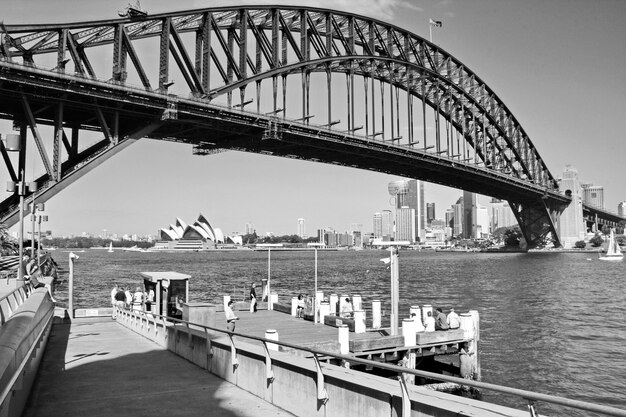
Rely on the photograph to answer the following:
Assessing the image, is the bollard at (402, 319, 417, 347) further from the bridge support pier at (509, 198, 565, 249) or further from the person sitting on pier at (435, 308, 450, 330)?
the bridge support pier at (509, 198, 565, 249)

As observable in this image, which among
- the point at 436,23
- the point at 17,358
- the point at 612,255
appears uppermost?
the point at 436,23

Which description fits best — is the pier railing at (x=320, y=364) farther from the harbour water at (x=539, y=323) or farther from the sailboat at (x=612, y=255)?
the sailboat at (x=612, y=255)

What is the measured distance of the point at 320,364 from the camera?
8883 mm

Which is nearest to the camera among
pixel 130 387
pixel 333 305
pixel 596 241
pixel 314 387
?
pixel 314 387

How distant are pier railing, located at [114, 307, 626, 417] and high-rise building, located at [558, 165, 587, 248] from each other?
148 metres

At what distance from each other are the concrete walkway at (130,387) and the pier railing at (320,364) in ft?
1.95

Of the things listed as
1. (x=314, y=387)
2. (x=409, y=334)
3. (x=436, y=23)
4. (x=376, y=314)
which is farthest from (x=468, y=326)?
(x=436, y=23)

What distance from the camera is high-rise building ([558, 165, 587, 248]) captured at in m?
155

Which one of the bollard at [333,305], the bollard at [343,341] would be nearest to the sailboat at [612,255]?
the bollard at [333,305]

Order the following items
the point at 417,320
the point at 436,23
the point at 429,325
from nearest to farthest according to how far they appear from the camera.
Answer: the point at 417,320
the point at 429,325
the point at 436,23

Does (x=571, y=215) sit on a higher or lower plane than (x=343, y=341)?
higher

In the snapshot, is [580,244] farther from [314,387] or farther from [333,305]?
[314,387]

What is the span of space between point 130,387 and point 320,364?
4.52 metres

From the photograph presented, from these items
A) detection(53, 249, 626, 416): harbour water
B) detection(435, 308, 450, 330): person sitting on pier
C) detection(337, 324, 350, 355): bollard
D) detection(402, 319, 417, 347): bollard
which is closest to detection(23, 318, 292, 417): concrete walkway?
detection(337, 324, 350, 355): bollard
